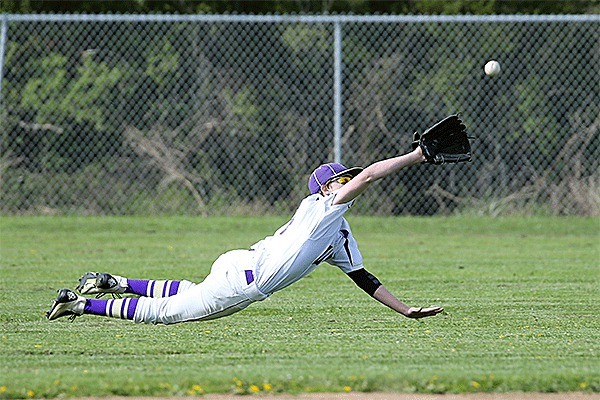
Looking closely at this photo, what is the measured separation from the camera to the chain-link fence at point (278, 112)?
15.1 metres

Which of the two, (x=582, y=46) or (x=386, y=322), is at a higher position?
(x=582, y=46)

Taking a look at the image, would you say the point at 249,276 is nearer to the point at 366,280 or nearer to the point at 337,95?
the point at 366,280

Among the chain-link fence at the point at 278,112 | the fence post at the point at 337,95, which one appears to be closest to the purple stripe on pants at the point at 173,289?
the fence post at the point at 337,95

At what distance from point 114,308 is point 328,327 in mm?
1566

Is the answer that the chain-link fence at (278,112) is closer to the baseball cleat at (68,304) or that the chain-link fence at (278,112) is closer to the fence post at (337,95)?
the fence post at (337,95)

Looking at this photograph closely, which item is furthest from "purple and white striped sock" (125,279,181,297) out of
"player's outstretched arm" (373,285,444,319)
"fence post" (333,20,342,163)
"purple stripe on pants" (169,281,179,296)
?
"fence post" (333,20,342,163)

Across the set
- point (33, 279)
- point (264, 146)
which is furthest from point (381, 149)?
point (33, 279)

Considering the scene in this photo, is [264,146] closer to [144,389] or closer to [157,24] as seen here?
[157,24]

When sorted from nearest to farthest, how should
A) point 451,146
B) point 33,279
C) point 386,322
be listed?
point 451,146
point 386,322
point 33,279

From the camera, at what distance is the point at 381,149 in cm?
1507

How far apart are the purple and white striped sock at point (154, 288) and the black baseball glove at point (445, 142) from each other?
6.35ft

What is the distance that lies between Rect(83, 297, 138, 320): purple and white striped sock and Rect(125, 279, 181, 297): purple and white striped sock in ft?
1.06

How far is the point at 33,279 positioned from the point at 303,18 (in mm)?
6028

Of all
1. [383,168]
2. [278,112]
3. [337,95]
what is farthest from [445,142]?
[278,112]
